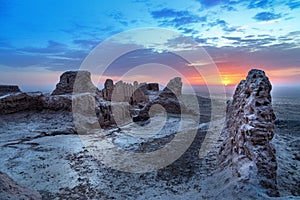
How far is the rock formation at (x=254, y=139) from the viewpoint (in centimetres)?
475

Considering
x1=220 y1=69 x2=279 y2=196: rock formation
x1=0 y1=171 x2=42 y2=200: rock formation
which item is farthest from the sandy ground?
x1=0 y1=171 x2=42 y2=200: rock formation

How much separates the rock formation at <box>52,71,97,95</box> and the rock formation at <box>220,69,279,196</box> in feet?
41.4

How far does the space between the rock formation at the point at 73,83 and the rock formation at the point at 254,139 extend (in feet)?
41.4

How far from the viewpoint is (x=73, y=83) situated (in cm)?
1650

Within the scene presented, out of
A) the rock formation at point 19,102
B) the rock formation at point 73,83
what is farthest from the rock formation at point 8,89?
the rock formation at point 73,83

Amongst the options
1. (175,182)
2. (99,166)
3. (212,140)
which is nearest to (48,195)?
(99,166)

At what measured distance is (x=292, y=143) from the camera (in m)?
9.14

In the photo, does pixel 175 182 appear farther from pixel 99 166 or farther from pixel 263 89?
pixel 263 89

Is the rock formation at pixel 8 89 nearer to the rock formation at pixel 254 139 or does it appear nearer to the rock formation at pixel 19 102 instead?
the rock formation at pixel 19 102

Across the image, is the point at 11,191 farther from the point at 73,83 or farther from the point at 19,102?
the point at 73,83

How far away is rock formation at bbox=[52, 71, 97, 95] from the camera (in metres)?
16.3

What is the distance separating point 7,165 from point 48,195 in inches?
110

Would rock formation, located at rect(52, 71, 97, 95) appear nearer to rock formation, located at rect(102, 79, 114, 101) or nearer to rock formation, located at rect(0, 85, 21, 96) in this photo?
rock formation, located at rect(0, 85, 21, 96)

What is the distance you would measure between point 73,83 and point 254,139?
1416 cm
